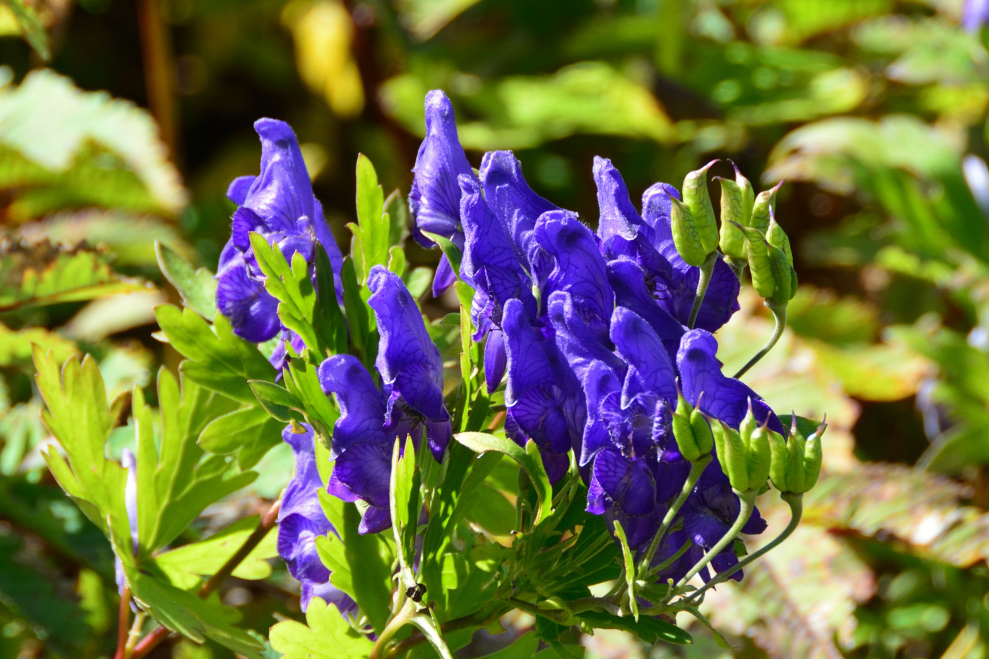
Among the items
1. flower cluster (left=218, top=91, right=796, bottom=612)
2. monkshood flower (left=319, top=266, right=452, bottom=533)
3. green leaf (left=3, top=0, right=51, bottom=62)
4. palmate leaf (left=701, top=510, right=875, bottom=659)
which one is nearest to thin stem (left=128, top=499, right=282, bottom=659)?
flower cluster (left=218, top=91, right=796, bottom=612)

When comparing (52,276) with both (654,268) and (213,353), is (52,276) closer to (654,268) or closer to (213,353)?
(213,353)

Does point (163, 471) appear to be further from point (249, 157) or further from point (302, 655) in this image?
point (249, 157)

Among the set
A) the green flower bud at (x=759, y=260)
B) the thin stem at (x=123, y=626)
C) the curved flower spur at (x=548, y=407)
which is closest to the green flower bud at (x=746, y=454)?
the curved flower spur at (x=548, y=407)

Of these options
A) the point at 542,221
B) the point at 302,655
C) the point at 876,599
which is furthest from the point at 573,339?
the point at 876,599

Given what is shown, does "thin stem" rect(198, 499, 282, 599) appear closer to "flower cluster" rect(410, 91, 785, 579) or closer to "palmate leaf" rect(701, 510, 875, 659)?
"flower cluster" rect(410, 91, 785, 579)

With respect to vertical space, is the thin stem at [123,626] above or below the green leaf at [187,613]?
below

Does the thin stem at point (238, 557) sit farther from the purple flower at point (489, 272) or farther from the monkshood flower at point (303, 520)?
the purple flower at point (489, 272)

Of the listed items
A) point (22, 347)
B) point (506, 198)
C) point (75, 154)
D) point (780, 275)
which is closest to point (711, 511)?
point (780, 275)
